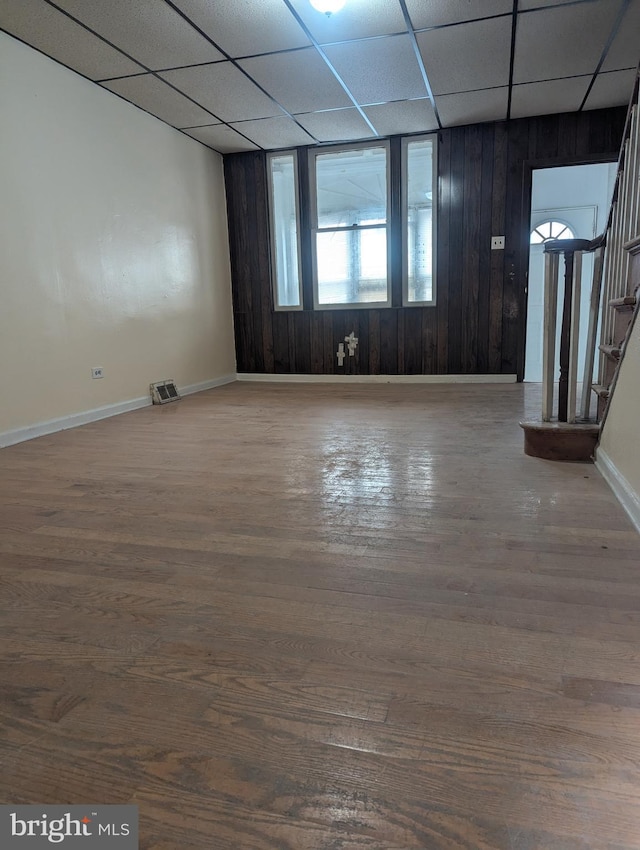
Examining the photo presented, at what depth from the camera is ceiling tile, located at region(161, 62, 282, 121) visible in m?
3.98

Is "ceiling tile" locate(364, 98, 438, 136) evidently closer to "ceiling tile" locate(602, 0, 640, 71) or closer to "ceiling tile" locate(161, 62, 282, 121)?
"ceiling tile" locate(161, 62, 282, 121)

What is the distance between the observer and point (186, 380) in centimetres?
547

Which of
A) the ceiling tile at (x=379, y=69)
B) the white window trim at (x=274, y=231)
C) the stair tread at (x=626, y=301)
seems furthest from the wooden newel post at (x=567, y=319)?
the white window trim at (x=274, y=231)

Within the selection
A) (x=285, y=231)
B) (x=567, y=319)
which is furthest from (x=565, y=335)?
(x=285, y=231)

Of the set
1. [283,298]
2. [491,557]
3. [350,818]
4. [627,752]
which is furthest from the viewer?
[283,298]

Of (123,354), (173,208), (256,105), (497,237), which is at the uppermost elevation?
(256,105)

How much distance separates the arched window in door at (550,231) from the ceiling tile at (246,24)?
195 inches

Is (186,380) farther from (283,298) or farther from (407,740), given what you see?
(407,740)

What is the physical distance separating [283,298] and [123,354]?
2263 mm

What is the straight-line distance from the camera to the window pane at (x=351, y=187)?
18.5 feet

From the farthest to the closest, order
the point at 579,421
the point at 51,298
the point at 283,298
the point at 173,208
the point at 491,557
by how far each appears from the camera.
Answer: the point at 283,298 < the point at 173,208 < the point at 51,298 < the point at 579,421 < the point at 491,557

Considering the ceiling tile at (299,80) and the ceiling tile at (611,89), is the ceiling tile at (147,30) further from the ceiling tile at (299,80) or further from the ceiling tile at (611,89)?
the ceiling tile at (611,89)

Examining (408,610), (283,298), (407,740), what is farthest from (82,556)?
(283,298)

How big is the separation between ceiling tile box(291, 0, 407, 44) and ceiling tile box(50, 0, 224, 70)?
73cm
